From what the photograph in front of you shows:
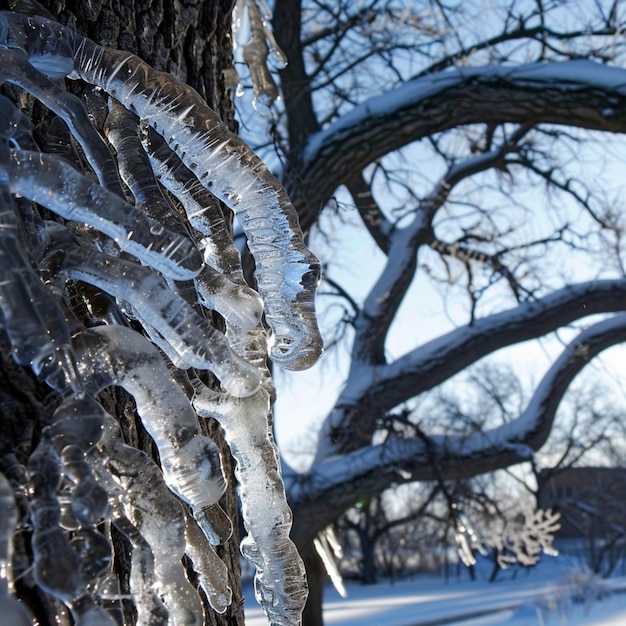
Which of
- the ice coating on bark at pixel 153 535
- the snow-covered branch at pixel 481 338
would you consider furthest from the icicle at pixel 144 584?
the snow-covered branch at pixel 481 338

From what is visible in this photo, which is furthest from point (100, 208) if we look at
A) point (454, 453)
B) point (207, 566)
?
point (454, 453)

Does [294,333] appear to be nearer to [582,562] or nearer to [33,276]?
[33,276]

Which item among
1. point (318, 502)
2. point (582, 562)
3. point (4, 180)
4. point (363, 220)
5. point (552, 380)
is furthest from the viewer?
point (582, 562)

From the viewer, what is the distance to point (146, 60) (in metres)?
1.16

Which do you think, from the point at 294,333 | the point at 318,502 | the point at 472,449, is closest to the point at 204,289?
the point at 294,333

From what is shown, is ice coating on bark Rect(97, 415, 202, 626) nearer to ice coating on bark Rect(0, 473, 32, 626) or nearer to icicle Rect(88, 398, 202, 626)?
icicle Rect(88, 398, 202, 626)

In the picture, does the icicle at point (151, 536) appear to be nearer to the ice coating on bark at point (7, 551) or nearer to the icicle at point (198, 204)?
the ice coating on bark at point (7, 551)

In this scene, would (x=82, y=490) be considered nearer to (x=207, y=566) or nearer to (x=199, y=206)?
(x=207, y=566)

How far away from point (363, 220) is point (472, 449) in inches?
87.4

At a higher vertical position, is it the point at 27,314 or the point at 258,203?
the point at 258,203

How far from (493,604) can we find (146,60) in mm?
10503

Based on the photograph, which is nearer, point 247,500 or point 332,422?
point 247,500

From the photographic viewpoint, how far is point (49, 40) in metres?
0.77

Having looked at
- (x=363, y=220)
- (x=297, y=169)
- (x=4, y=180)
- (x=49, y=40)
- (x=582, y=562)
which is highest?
(x=363, y=220)
